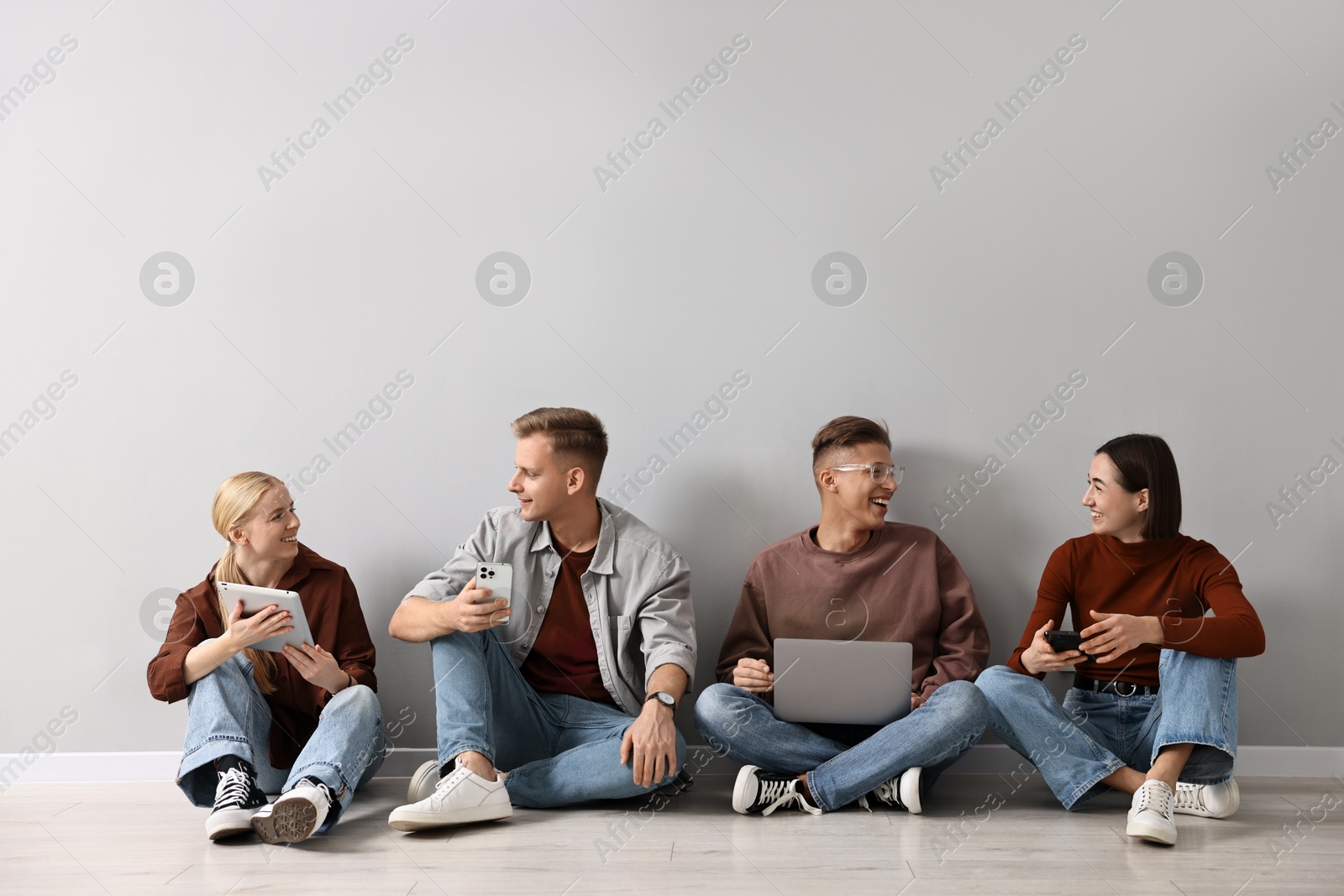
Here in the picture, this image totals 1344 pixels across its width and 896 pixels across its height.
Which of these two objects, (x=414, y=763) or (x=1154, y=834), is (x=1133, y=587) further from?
(x=414, y=763)

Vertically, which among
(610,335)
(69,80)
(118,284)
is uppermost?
(69,80)

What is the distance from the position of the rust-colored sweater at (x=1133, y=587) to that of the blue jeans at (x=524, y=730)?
3.51ft

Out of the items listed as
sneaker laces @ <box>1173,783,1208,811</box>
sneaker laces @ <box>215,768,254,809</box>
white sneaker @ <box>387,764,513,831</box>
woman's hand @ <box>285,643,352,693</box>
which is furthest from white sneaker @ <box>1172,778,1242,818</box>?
sneaker laces @ <box>215,768,254,809</box>

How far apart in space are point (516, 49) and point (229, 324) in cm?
119

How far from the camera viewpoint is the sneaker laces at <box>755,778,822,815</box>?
89.7 inches

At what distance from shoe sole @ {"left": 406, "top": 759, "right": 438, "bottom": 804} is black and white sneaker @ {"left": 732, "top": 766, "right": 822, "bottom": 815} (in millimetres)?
754

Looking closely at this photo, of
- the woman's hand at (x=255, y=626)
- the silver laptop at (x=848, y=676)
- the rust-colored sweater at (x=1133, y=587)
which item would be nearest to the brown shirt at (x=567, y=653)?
the silver laptop at (x=848, y=676)

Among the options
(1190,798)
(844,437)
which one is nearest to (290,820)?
(844,437)

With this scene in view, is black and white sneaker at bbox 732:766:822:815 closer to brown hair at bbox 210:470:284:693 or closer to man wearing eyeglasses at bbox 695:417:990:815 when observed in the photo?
man wearing eyeglasses at bbox 695:417:990:815

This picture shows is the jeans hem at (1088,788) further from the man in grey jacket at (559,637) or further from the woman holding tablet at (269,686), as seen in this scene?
the woman holding tablet at (269,686)

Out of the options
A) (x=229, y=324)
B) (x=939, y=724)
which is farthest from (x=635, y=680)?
(x=229, y=324)

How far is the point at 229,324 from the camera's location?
2.84m

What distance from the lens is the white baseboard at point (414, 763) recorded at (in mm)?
2723

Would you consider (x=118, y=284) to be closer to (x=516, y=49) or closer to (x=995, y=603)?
(x=516, y=49)
